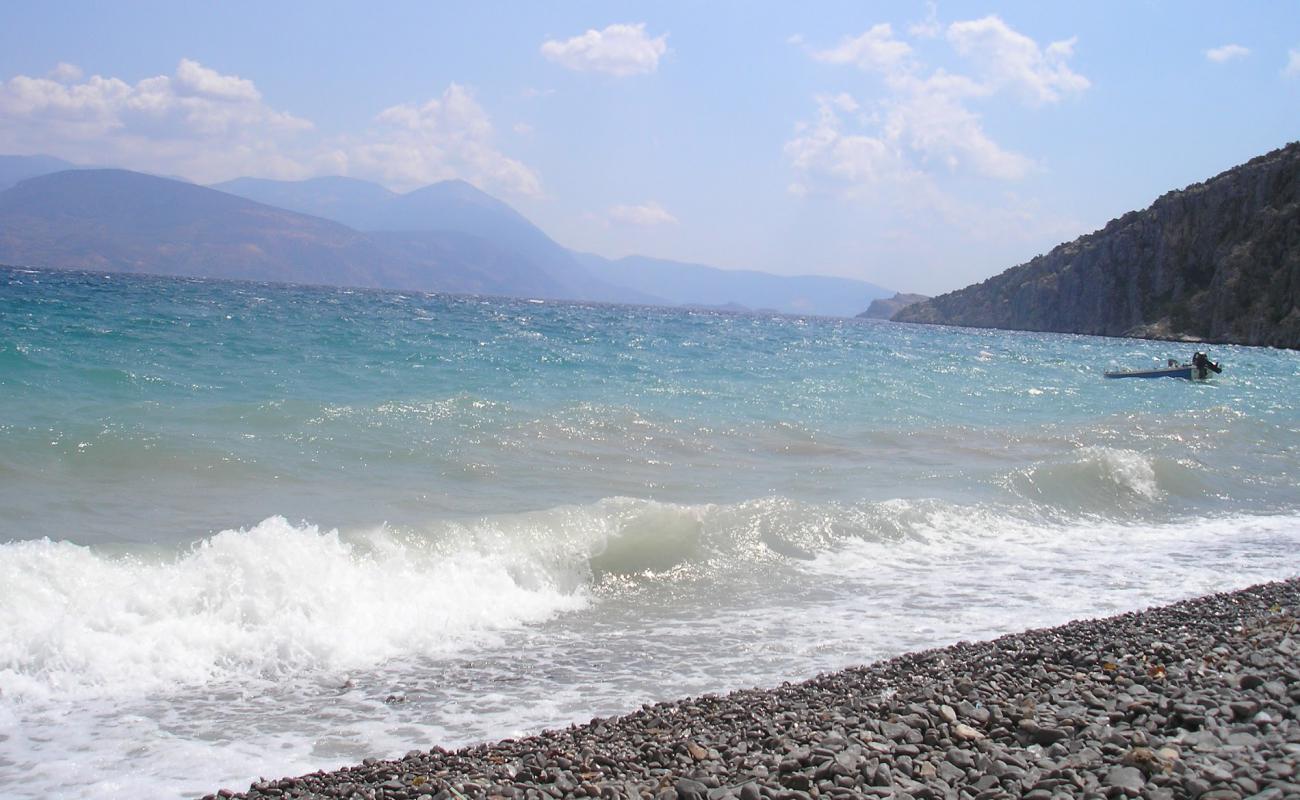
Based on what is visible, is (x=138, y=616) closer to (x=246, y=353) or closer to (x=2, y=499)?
(x=2, y=499)

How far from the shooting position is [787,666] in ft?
25.9

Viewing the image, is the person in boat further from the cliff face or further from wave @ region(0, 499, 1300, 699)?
the cliff face

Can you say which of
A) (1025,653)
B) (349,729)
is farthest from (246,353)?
(1025,653)

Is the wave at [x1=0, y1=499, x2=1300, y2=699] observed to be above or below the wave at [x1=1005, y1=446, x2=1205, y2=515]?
below

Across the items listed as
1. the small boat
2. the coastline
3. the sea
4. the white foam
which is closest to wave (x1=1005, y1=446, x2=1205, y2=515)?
the sea

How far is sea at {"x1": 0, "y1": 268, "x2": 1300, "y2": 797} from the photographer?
705cm

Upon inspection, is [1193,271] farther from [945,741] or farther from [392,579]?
[945,741]

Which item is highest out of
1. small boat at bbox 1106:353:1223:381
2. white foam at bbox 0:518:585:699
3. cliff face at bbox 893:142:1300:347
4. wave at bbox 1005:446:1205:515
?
cliff face at bbox 893:142:1300:347

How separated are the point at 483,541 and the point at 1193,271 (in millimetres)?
119619

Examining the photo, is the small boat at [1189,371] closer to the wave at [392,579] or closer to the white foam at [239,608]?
the wave at [392,579]

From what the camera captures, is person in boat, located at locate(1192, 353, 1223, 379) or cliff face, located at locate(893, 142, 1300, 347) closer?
person in boat, located at locate(1192, 353, 1223, 379)

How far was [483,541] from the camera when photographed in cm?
1120

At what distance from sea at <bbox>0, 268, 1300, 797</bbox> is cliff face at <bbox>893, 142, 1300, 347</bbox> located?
8214cm

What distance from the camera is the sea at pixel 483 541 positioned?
23.1 feet
